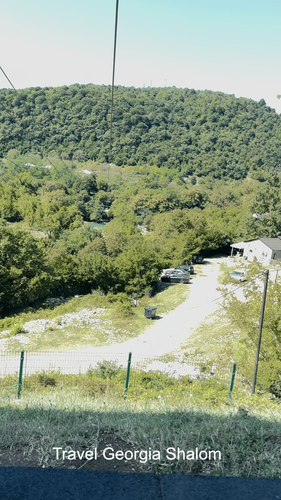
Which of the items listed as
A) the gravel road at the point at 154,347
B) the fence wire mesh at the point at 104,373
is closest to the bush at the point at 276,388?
the fence wire mesh at the point at 104,373

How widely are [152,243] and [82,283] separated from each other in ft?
40.0

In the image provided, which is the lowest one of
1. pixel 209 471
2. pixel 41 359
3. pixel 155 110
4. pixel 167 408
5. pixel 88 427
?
pixel 41 359

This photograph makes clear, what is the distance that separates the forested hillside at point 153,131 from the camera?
115m

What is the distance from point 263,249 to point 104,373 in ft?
101

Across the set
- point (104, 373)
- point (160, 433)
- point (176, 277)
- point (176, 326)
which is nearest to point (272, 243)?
point (176, 277)

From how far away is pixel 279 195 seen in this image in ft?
150

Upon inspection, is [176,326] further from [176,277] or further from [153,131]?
[153,131]

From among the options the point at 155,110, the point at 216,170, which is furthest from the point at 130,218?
the point at 155,110

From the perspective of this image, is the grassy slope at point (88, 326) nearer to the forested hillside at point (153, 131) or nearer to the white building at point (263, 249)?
the white building at point (263, 249)

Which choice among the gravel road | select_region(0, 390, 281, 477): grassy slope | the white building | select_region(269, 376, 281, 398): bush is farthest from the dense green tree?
select_region(0, 390, 281, 477): grassy slope

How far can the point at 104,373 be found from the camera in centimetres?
1260

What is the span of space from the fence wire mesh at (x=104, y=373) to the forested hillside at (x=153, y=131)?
297ft

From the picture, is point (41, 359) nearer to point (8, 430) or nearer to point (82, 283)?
point (8, 430)

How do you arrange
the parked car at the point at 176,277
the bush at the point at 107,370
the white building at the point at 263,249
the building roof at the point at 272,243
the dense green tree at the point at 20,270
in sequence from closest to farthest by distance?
the bush at the point at 107,370
the dense green tree at the point at 20,270
the parked car at the point at 176,277
the white building at the point at 263,249
the building roof at the point at 272,243
